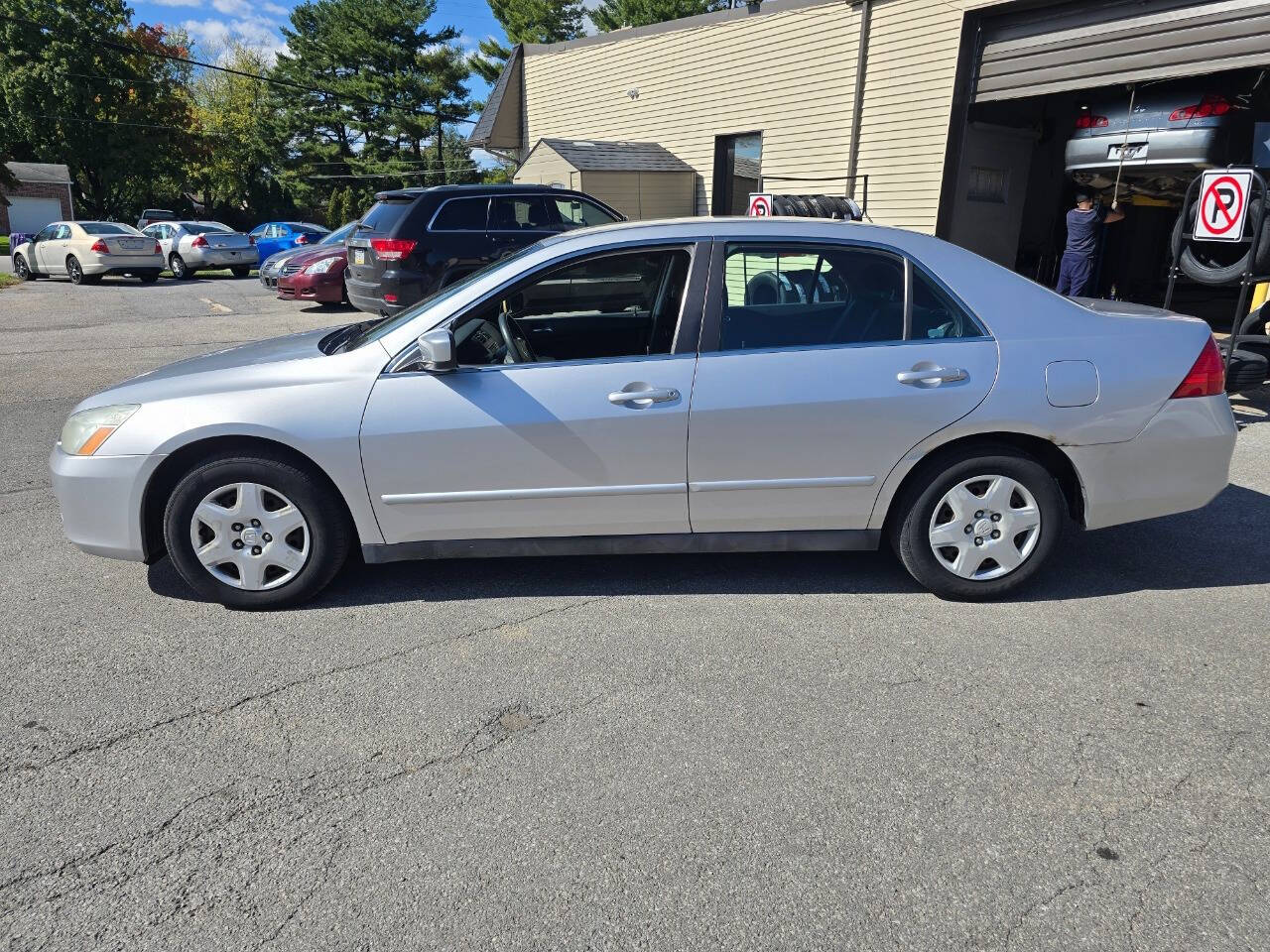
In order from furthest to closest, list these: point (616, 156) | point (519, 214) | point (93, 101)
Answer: point (93, 101) < point (616, 156) < point (519, 214)

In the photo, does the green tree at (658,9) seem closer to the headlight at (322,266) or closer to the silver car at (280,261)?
the silver car at (280,261)

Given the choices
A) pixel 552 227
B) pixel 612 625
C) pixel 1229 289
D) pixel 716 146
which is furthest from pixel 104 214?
pixel 612 625

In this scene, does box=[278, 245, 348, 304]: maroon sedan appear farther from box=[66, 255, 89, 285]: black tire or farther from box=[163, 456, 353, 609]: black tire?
box=[163, 456, 353, 609]: black tire

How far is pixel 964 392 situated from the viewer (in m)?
3.67

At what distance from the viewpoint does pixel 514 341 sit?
4047 mm

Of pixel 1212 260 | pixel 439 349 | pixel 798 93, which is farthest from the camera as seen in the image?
pixel 798 93

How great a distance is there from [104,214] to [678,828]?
55.1 metres

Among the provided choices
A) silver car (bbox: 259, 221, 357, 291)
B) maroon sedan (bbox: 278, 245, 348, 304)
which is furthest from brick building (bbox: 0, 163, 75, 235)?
maroon sedan (bbox: 278, 245, 348, 304)

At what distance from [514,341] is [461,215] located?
7.18 m

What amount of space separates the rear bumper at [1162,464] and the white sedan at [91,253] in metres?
21.6

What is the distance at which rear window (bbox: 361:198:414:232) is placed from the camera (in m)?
10.5

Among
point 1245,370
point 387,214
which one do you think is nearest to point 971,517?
point 1245,370

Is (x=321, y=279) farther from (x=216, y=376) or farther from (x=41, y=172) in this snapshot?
(x=41, y=172)

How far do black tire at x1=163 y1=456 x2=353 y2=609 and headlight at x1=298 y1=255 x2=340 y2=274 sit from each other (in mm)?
12043
